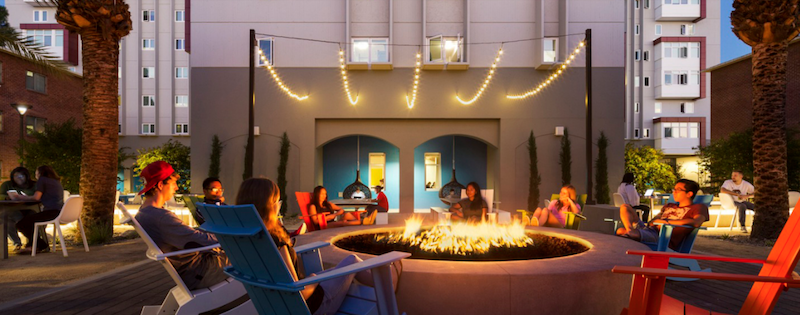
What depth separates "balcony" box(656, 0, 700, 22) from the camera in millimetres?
34469

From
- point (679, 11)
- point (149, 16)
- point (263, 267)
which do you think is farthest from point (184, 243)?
point (679, 11)

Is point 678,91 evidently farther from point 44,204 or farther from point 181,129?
point 44,204

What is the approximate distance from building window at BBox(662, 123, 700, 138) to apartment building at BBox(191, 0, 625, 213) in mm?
23520

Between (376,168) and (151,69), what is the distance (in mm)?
21886

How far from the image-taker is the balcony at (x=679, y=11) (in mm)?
34469

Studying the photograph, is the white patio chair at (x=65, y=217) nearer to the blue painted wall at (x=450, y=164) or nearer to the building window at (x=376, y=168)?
the building window at (x=376, y=168)

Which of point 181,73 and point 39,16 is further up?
point 39,16

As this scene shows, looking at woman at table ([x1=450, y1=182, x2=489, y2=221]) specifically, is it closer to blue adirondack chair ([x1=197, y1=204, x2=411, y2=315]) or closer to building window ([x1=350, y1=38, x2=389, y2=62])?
blue adirondack chair ([x1=197, y1=204, x2=411, y2=315])

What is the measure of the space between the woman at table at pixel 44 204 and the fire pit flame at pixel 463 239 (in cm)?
533

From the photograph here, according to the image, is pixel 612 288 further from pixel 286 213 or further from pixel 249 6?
pixel 249 6

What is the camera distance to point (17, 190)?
307 inches

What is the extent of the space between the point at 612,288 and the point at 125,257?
6.42 meters

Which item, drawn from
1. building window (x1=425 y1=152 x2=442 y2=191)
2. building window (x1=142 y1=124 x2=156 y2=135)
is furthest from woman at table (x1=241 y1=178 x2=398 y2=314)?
building window (x1=142 y1=124 x2=156 y2=135)

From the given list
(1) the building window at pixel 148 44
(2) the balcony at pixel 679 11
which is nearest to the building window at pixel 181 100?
(1) the building window at pixel 148 44
